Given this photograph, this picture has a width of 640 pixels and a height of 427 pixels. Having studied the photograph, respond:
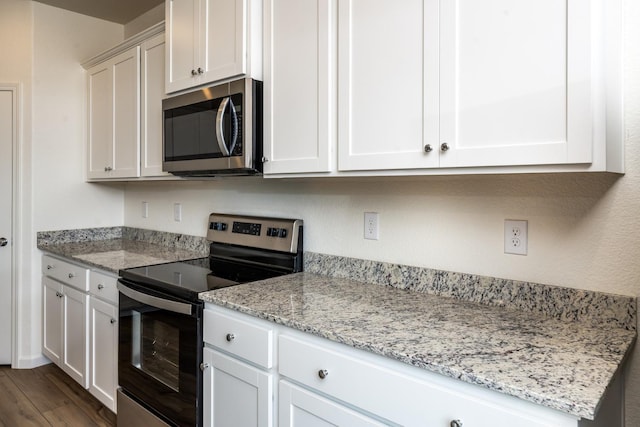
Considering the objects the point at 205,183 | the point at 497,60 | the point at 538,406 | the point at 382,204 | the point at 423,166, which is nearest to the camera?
the point at 538,406

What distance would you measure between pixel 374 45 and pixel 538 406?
1132 mm

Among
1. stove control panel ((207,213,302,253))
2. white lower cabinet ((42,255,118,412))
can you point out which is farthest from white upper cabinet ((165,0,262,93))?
white lower cabinet ((42,255,118,412))

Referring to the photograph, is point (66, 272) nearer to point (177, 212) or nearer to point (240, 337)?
point (177, 212)

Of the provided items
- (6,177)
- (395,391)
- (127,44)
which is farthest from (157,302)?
(6,177)

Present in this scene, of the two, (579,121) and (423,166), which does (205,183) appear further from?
(579,121)

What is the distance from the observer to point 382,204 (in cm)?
182

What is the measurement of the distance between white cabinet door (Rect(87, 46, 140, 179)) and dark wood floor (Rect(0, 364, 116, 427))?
1.42 metres

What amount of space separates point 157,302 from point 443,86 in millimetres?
1415

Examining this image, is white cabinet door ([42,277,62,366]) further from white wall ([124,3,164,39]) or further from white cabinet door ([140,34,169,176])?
white wall ([124,3,164,39])

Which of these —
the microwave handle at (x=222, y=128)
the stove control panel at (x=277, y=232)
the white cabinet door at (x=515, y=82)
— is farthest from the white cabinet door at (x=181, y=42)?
the white cabinet door at (x=515, y=82)

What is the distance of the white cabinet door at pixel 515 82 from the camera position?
1.04 metres

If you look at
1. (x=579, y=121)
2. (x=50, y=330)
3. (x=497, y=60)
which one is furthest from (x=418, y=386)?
(x=50, y=330)

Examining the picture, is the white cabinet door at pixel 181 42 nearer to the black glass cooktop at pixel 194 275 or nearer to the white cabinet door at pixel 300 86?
the white cabinet door at pixel 300 86

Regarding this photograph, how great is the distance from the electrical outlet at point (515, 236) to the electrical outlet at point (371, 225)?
541 mm
